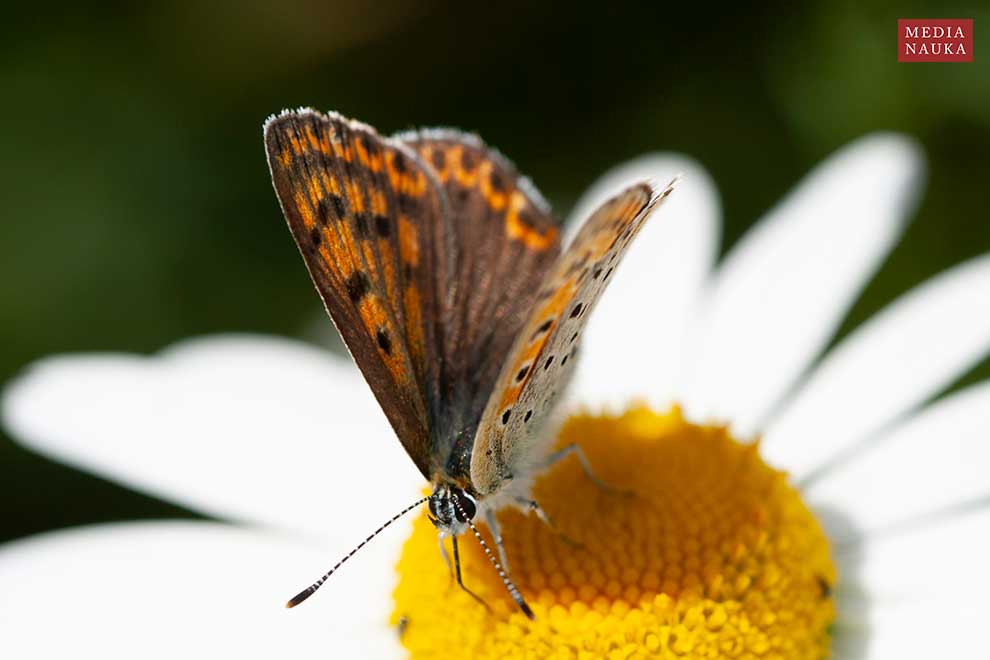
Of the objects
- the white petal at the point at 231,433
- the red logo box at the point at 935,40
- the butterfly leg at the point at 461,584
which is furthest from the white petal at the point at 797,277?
the butterfly leg at the point at 461,584

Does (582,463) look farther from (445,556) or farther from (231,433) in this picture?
(231,433)

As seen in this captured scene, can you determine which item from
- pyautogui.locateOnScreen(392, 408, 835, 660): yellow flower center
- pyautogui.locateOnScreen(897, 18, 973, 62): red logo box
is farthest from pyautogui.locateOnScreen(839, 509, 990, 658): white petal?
pyautogui.locateOnScreen(897, 18, 973, 62): red logo box

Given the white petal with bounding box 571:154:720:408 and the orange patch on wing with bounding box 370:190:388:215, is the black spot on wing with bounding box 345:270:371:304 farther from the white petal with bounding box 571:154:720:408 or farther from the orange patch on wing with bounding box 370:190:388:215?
the white petal with bounding box 571:154:720:408

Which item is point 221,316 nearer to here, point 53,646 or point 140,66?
point 140,66

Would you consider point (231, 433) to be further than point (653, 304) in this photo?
No

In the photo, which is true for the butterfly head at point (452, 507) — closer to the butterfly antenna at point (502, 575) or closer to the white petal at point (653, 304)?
the butterfly antenna at point (502, 575)

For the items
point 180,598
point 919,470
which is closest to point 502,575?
point 180,598
